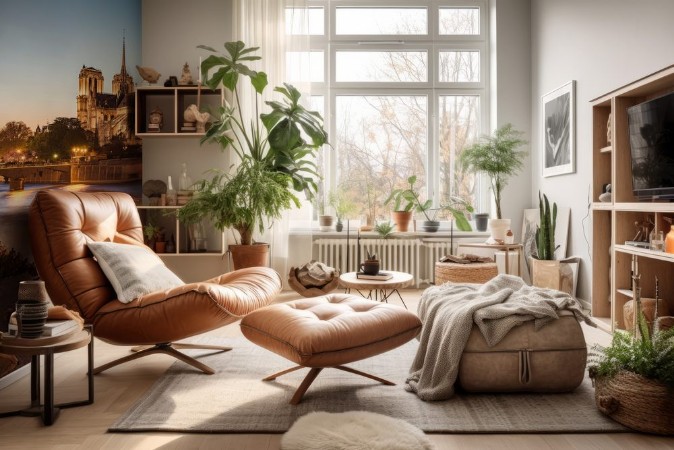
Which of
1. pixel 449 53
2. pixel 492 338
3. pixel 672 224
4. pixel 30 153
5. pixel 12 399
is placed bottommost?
pixel 12 399

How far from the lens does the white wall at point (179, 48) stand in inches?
211

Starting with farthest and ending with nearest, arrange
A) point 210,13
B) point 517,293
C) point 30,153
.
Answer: point 210,13, point 30,153, point 517,293

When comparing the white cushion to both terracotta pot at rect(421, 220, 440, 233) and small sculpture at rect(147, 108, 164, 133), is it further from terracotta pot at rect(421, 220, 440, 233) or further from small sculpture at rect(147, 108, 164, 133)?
terracotta pot at rect(421, 220, 440, 233)

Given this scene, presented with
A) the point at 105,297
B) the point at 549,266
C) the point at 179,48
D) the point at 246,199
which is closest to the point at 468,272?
the point at 549,266

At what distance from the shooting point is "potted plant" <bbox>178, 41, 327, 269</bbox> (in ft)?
14.4

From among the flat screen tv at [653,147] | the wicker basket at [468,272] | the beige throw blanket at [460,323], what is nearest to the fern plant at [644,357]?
the beige throw blanket at [460,323]

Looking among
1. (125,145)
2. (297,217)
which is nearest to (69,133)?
(125,145)

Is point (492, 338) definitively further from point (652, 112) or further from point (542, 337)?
point (652, 112)

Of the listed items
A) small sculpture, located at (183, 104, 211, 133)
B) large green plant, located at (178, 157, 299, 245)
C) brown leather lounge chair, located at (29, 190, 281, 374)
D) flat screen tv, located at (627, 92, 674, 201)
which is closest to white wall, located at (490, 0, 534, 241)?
flat screen tv, located at (627, 92, 674, 201)

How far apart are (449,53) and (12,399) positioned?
4915mm

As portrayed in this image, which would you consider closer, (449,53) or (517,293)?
(517,293)

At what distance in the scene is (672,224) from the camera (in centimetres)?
312

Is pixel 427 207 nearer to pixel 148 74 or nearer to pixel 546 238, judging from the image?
pixel 546 238

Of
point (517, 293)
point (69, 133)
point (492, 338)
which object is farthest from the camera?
point (69, 133)
